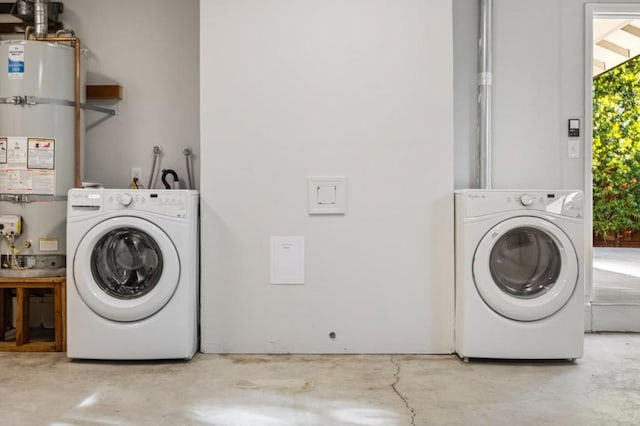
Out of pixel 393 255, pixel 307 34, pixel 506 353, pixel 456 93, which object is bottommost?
pixel 506 353

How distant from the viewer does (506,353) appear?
3.04 metres

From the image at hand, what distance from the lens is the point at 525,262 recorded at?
10.3ft

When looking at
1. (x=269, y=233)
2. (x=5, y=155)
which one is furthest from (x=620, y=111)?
(x=5, y=155)

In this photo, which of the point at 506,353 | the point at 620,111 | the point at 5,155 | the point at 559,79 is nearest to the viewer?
the point at 506,353

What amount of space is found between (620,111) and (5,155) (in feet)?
28.5

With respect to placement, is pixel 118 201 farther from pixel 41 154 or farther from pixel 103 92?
pixel 103 92

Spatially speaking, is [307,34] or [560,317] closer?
[560,317]

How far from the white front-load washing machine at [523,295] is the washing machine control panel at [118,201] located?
158cm

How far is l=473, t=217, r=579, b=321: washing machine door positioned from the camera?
3.01 meters

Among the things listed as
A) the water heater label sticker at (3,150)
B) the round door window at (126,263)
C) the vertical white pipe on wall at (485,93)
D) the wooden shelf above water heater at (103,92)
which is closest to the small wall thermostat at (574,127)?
the vertical white pipe on wall at (485,93)

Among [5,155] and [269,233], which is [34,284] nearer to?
[5,155]

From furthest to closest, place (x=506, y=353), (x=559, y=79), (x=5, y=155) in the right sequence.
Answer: (x=559, y=79)
(x=5, y=155)
(x=506, y=353)

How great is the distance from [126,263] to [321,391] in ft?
4.22

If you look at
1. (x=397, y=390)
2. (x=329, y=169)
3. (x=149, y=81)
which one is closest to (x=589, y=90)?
(x=329, y=169)
